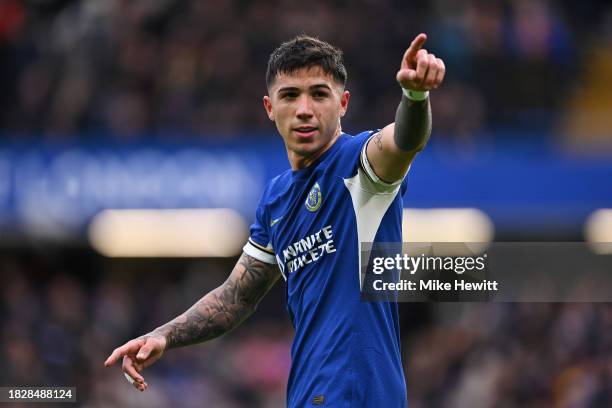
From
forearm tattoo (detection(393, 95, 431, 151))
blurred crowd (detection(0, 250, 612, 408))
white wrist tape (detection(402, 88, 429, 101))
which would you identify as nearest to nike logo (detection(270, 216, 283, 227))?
forearm tattoo (detection(393, 95, 431, 151))

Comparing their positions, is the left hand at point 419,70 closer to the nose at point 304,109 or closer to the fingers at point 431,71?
the fingers at point 431,71

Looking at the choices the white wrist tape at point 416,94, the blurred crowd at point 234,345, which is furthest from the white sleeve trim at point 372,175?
the blurred crowd at point 234,345

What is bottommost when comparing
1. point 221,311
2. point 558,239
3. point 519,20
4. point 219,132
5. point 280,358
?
point 221,311

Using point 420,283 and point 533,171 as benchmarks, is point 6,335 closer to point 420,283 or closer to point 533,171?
point 533,171

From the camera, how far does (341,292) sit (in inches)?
198

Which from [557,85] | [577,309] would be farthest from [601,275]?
[557,85]

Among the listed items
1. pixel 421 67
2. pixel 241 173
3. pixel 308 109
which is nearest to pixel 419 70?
pixel 421 67

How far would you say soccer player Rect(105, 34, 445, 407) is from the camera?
4883 millimetres

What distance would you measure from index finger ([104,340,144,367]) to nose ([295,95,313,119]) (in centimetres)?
123

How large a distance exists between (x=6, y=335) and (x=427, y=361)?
5087mm

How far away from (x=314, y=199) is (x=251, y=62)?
10.0m

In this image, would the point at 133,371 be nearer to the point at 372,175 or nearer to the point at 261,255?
the point at 261,255

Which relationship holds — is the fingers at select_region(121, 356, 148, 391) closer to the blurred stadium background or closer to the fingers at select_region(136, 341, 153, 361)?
the fingers at select_region(136, 341, 153, 361)

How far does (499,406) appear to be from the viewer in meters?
12.9
